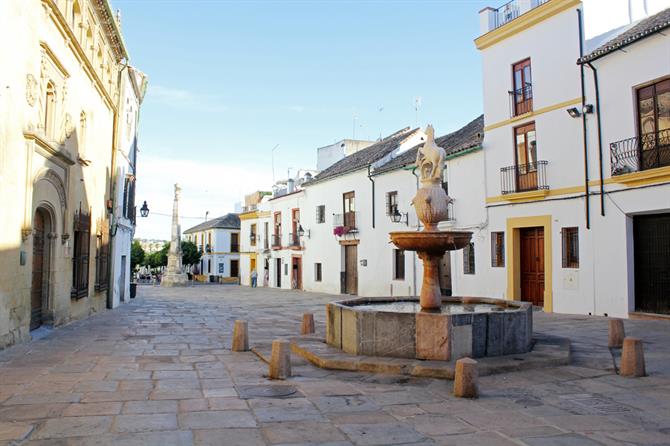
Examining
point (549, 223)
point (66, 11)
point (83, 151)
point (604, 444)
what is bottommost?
point (604, 444)

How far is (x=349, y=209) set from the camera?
90.0ft

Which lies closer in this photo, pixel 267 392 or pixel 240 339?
pixel 267 392

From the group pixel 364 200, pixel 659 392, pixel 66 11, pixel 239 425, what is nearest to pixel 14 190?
pixel 66 11

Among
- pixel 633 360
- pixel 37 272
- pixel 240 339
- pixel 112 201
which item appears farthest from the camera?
pixel 112 201

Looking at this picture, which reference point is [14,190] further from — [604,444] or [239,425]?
[604,444]

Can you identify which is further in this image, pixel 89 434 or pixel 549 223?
pixel 549 223

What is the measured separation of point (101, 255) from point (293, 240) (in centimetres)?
1786

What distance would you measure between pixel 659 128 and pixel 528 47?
5180 millimetres

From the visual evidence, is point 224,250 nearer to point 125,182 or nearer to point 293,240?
point 293,240

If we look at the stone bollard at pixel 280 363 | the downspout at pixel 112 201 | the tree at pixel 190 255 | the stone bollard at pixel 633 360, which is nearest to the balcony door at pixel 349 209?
the downspout at pixel 112 201

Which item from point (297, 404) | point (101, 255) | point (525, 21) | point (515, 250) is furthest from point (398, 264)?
point (297, 404)

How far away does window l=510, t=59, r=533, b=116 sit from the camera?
1664cm

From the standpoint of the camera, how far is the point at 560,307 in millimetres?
15180

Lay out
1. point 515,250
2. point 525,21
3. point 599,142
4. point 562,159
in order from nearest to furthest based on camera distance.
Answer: point 599,142 < point 562,159 < point 525,21 < point 515,250
